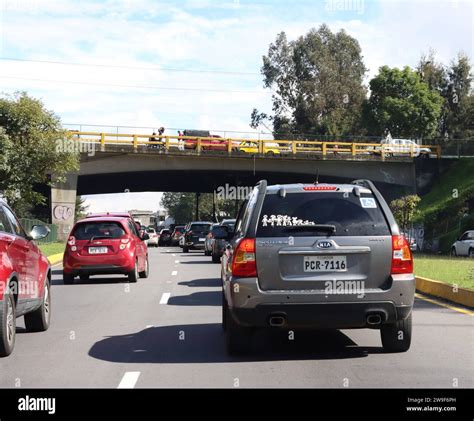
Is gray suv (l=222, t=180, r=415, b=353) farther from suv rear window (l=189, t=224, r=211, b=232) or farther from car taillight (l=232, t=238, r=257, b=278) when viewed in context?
suv rear window (l=189, t=224, r=211, b=232)

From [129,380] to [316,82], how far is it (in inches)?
2946

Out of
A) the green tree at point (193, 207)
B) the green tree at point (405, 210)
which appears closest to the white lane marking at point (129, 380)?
the green tree at point (405, 210)

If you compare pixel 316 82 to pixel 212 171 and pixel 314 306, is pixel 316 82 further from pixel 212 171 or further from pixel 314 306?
pixel 314 306

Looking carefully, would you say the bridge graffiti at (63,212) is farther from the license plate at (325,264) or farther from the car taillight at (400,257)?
the car taillight at (400,257)

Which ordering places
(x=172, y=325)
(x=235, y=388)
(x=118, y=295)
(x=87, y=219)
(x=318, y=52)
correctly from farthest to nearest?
(x=318, y=52) → (x=87, y=219) → (x=118, y=295) → (x=172, y=325) → (x=235, y=388)

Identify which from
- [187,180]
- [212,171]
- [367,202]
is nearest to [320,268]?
[367,202]

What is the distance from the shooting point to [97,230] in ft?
66.1

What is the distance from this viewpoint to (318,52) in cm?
8019

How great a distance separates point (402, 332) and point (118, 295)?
8.94 metres

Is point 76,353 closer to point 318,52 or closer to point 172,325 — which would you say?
point 172,325

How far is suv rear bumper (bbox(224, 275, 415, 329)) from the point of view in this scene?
27.7 ft

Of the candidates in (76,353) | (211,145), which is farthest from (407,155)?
(76,353)

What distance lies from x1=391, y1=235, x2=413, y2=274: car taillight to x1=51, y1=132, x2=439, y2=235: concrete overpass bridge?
40389mm

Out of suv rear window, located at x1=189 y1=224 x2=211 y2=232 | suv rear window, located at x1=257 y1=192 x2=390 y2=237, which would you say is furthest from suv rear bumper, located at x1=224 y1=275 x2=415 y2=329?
suv rear window, located at x1=189 y1=224 x2=211 y2=232
